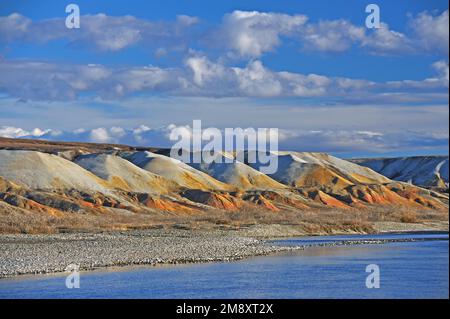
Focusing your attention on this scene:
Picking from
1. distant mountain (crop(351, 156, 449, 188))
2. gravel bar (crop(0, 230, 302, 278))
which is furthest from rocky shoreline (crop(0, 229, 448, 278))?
distant mountain (crop(351, 156, 449, 188))

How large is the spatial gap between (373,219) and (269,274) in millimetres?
56056

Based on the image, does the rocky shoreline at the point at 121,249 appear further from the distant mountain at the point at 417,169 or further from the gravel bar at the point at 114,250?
the distant mountain at the point at 417,169

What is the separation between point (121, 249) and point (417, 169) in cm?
14176

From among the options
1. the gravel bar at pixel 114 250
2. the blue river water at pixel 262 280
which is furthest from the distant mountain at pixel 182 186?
the blue river water at pixel 262 280

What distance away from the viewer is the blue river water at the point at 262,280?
30250 millimetres

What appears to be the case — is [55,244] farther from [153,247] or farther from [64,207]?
[64,207]

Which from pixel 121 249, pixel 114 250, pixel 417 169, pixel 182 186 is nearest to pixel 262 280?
pixel 114 250

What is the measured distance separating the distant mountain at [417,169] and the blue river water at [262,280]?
12574 cm

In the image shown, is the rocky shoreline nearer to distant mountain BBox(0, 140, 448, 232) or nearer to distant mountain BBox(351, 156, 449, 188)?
distant mountain BBox(0, 140, 448, 232)

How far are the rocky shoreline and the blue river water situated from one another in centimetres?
191
